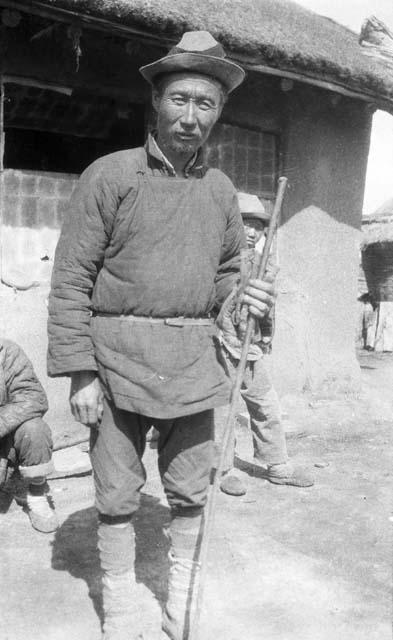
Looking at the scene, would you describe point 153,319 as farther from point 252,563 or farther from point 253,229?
point 253,229

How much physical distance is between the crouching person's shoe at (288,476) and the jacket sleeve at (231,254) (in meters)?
1.97

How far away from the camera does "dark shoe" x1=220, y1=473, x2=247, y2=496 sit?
411 centimetres

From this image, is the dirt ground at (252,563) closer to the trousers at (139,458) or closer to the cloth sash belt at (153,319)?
the trousers at (139,458)

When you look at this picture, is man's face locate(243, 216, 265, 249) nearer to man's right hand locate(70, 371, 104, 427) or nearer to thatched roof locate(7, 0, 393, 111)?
thatched roof locate(7, 0, 393, 111)

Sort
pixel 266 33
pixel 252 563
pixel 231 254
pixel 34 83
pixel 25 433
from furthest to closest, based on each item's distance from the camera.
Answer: pixel 266 33 → pixel 34 83 → pixel 25 433 → pixel 252 563 → pixel 231 254

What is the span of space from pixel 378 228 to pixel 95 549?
30.3 ft

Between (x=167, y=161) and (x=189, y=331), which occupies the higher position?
(x=167, y=161)

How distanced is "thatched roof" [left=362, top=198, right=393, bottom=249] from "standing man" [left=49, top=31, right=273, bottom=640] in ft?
30.4

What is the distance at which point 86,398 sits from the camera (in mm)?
2445

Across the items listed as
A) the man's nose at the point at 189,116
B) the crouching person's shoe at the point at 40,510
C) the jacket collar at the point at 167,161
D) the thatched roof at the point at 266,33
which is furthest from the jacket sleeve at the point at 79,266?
the thatched roof at the point at 266,33

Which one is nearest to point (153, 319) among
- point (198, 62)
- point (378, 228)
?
point (198, 62)

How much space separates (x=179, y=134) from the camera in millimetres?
Answer: 2396

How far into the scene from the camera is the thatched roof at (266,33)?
4.23 m

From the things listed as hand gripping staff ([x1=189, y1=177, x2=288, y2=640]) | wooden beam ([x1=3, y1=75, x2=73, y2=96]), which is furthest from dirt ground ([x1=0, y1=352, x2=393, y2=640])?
wooden beam ([x1=3, y1=75, x2=73, y2=96])
